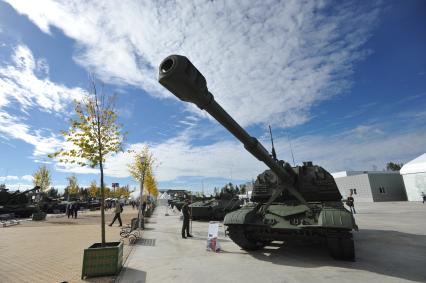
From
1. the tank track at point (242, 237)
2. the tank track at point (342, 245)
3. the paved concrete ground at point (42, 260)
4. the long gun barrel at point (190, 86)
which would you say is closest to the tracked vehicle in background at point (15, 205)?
the paved concrete ground at point (42, 260)

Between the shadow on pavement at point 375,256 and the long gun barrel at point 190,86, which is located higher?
the long gun barrel at point 190,86

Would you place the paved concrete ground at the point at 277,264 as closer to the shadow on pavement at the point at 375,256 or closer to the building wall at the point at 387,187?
the shadow on pavement at the point at 375,256

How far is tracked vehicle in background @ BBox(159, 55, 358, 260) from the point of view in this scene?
13.5ft

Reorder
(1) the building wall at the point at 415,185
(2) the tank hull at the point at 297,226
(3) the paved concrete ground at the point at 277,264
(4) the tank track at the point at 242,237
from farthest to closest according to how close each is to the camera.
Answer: (1) the building wall at the point at 415,185 < (4) the tank track at the point at 242,237 < (2) the tank hull at the point at 297,226 < (3) the paved concrete ground at the point at 277,264

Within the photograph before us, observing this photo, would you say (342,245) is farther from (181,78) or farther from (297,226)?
(181,78)

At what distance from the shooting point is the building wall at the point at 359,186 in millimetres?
38156

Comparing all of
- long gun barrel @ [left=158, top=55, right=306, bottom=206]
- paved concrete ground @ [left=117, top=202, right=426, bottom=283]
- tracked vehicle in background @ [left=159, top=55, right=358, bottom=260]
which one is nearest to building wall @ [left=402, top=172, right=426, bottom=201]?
paved concrete ground @ [left=117, top=202, right=426, bottom=283]

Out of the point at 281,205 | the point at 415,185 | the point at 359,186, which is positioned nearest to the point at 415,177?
the point at 415,185

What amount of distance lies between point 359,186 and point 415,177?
6.85 m

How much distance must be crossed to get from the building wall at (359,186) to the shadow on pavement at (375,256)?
104 feet

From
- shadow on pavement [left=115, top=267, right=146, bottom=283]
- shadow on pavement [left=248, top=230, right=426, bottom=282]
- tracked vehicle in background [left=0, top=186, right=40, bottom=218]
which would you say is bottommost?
shadow on pavement [left=248, top=230, right=426, bottom=282]

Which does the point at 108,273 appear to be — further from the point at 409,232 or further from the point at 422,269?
the point at 409,232

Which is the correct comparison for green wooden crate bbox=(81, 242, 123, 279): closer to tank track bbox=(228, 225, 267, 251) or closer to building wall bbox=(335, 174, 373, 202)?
tank track bbox=(228, 225, 267, 251)

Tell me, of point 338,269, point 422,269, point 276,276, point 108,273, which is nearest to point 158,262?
point 108,273
